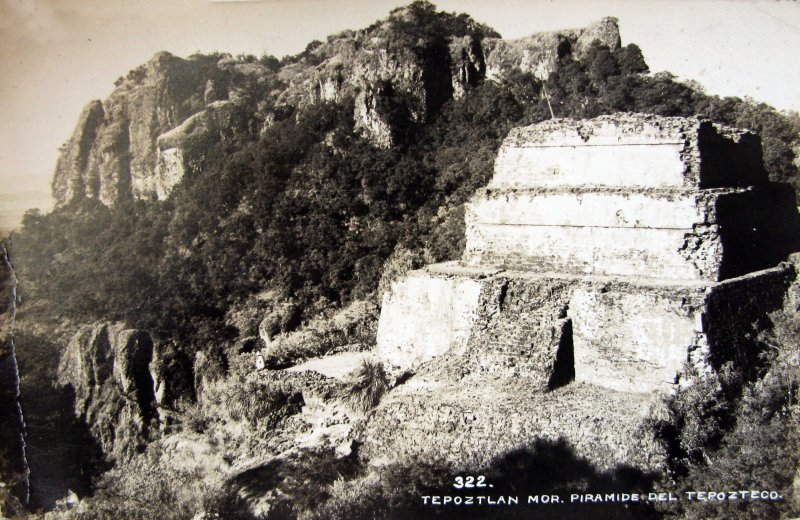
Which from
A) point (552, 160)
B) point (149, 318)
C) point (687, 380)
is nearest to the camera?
point (687, 380)

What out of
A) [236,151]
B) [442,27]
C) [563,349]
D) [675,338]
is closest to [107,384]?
[236,151]

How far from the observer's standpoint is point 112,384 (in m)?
17.7

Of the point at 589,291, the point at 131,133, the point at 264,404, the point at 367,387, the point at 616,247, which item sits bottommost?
the point at 264,404

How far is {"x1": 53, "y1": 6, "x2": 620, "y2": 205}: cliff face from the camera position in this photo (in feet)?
74.6

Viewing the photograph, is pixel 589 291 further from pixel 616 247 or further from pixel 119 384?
pixel 119 384

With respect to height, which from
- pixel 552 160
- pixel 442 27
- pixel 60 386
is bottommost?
pixel 60 386

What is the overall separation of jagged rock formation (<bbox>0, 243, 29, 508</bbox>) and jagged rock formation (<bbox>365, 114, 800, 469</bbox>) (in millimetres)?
6112

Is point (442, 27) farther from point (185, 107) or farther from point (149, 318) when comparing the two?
point (149, 318)

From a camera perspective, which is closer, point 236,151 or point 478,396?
point 478,396

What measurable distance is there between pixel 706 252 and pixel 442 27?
18.0 m

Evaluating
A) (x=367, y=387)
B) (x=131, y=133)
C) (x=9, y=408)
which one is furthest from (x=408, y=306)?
(x=131, y=133)

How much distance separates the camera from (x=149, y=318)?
18.7 meters

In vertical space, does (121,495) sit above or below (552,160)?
below

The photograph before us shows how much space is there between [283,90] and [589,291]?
62.2 feet
